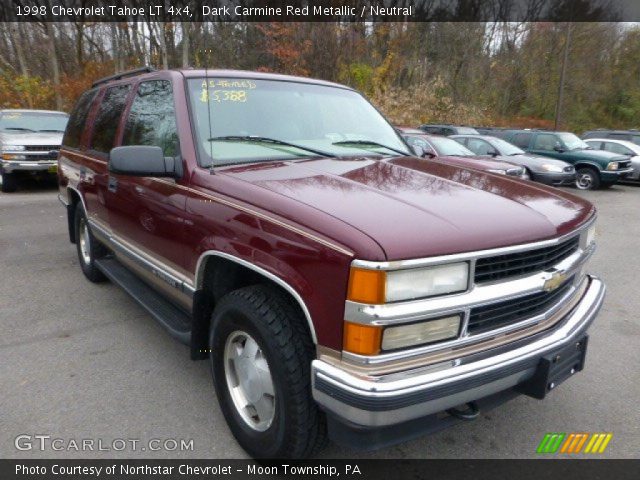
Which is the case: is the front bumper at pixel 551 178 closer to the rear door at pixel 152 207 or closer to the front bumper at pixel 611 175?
the front bumper at pixel 611 175

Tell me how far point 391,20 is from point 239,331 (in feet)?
82.2

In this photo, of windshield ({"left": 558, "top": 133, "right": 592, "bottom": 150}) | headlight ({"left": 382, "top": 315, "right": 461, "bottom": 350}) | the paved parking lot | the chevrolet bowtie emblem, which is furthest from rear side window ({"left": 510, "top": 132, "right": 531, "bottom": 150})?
headlight ({"left": 382, "top": 315, "right": 461, "bottom": 350})

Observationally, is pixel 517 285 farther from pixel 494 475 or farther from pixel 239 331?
pixel 239 331

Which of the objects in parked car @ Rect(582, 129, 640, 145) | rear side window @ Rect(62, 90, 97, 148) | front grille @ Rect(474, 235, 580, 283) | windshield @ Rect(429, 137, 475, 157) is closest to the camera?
front grille @ Rect(474, 235, 580, 283)

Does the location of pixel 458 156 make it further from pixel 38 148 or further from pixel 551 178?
pixel 38 148

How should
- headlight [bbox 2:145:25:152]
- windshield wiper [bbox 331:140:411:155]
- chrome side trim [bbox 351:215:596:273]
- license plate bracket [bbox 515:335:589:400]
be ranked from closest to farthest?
chrome side trim [bbox 351:215:596:273] → license plate bracket [bbox 515:335:589:400] → windshield wiper [bbox 331:140:411:155] → headlight [bbox 2:145:25:152]

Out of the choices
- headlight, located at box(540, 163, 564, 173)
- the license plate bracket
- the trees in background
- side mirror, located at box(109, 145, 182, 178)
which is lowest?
headlight, located at box(540, 163, 564, 173)

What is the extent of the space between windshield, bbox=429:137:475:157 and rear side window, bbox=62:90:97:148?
7.49m

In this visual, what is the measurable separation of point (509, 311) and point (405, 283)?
2.06 ft

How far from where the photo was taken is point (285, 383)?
2090 mm

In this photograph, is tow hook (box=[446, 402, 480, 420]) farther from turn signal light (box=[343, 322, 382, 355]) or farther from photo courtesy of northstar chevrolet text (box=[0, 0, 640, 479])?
turn signal light (box=[343, 322, 382, 355])

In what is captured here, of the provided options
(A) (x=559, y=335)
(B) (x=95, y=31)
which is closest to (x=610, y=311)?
(A) (x=559, y=335)

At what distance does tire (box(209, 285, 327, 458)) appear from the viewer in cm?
210

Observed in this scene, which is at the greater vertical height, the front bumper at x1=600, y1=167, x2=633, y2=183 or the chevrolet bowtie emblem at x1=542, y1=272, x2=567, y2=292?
the chevrolet bowtie emblem at x1=542, y1=272, x2=567, y2=292
